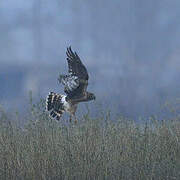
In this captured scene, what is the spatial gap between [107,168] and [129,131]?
2.01 ft

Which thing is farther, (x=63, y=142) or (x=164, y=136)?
(x=164, y=136)

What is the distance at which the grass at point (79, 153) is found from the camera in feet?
15.0

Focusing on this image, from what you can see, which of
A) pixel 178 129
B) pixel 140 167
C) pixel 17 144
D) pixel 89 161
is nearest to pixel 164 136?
pixel 178 129

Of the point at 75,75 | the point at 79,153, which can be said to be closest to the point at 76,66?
the point at 75,75

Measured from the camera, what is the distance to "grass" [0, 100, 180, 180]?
457 centimetres

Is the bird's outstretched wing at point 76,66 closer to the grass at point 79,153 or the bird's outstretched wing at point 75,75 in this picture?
the bird's outstretched wing at point 75,75

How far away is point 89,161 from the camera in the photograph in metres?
4.57

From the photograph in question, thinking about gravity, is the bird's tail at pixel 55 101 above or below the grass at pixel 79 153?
above

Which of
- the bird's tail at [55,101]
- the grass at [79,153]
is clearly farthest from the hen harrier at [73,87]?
the grass at [79,153]

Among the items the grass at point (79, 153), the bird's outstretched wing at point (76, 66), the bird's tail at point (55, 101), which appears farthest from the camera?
→ the bird's tail at point (55, 101)

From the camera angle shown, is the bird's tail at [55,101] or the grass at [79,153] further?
the bird's tail at [55,101]

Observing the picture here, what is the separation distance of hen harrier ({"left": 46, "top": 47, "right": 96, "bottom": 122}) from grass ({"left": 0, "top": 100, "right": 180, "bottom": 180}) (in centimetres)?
109

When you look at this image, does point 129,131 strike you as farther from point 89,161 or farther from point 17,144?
point 17,144

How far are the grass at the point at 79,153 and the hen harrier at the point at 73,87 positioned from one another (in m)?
1.09
